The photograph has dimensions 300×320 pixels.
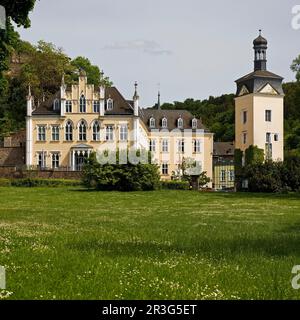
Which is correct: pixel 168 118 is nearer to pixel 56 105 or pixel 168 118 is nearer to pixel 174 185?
A: pixel 56 105

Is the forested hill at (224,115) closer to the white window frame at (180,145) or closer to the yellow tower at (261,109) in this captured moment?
the yellow tower at (261,109)

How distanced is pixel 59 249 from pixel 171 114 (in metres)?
68.3

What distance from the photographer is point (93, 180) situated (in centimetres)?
4816

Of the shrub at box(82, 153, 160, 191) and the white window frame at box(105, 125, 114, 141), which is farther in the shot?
the white window frame at box(105, 125, 114, 141)

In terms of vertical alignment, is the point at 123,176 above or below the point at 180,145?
below

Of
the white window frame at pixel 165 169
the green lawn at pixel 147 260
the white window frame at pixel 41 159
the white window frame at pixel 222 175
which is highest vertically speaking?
the white window frame at pixel 41 159

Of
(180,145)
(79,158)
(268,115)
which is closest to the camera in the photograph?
(268,115)

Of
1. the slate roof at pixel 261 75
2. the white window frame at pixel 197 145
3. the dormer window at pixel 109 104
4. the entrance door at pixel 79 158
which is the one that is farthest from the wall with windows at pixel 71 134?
the slate roof at pixel 261 75

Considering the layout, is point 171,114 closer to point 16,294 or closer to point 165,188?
point 165,188

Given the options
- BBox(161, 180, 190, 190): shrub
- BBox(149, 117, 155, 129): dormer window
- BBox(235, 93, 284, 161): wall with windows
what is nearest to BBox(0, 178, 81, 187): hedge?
BBox(161, 180, 190, 190): shrub

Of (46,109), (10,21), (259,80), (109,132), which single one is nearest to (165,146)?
(109,132)

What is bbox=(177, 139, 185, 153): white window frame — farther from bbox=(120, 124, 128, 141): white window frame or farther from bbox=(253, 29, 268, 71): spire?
bbox=(253, 29, 268, 71): spire

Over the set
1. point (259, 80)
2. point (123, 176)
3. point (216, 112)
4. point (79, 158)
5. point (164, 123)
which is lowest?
point (123, 176)
